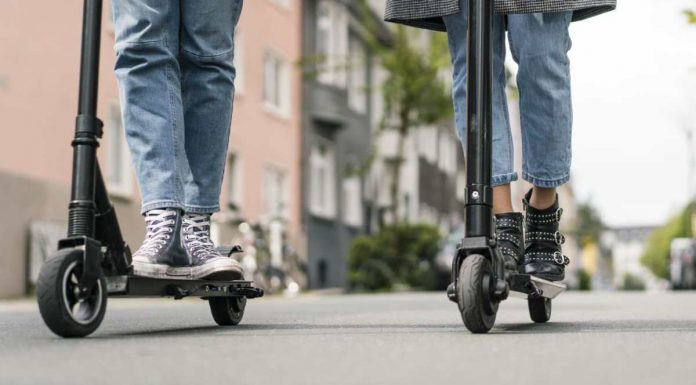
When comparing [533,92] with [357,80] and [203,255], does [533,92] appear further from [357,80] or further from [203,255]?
[357,80]

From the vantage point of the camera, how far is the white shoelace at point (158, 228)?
3.63m

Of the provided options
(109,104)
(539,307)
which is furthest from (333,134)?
(539,307)

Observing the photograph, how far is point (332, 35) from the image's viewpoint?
28203 mm

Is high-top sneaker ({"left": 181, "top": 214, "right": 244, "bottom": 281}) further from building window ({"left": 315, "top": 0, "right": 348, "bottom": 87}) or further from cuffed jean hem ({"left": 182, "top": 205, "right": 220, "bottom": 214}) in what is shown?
building window ({"left": 315, "top": 0, "right": 348, "bottom": 87})

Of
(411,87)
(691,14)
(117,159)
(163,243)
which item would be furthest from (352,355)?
(411,87)

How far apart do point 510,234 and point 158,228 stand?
1.13m

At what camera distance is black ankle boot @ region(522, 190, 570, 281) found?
4.09 meters

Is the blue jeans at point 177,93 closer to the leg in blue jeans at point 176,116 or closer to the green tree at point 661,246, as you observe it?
the leg in blue jeans at point 176,116

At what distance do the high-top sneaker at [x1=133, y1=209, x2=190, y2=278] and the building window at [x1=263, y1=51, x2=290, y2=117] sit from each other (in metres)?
20.8

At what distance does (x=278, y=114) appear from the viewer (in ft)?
80.9

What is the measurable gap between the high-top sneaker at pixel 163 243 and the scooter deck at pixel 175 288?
0.05 m

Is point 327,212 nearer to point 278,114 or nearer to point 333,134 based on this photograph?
point 333,134

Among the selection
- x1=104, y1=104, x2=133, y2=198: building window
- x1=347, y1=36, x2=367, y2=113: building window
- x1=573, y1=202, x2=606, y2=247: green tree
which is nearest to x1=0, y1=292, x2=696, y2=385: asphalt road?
x1=104, y1=104, x2=133, y2=198: building window

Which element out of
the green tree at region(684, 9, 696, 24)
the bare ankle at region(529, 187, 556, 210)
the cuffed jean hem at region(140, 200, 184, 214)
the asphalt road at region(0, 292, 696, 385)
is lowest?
the asphalt road at region(0, 292, 696, 385)
